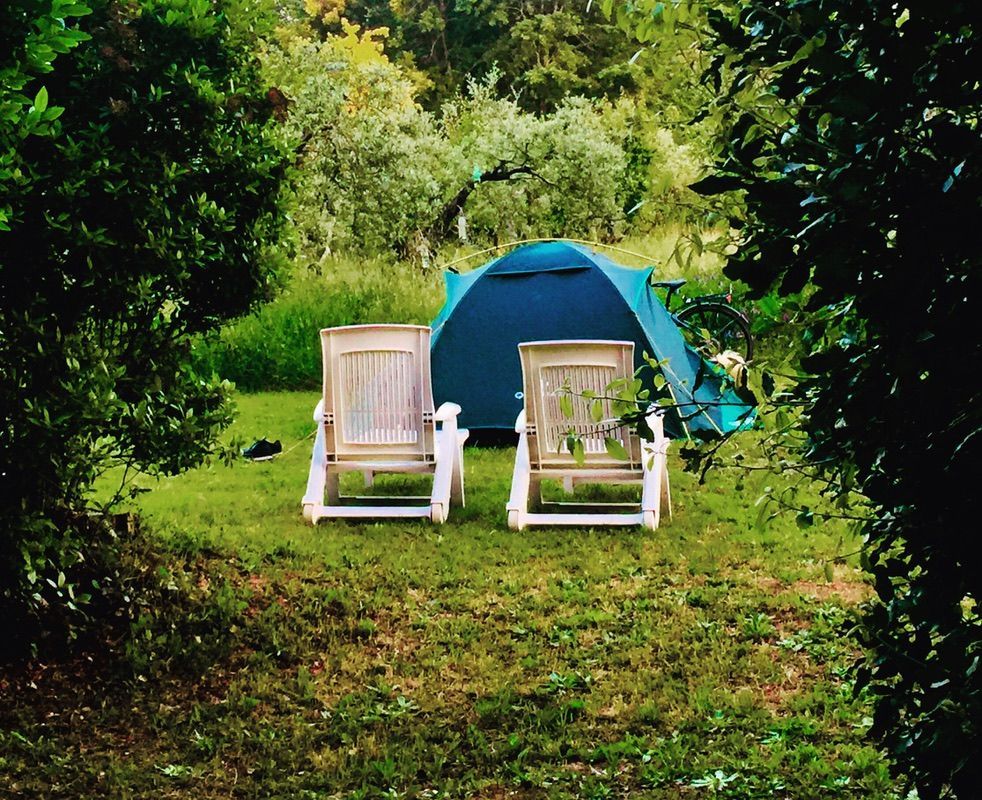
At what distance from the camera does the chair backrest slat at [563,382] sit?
22.1 feet

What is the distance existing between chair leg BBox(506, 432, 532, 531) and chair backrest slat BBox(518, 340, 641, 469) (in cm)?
5

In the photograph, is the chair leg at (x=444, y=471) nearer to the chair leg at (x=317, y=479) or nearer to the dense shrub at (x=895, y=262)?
the chair leg at (x=317, y=479)

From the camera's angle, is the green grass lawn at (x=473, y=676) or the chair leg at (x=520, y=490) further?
the chair leg at (x=520, y=490)

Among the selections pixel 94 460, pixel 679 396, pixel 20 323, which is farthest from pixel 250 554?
pixel 679 396

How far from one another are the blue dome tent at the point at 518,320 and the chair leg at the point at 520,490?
2488mm

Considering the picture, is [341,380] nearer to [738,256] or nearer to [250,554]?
[250,554]

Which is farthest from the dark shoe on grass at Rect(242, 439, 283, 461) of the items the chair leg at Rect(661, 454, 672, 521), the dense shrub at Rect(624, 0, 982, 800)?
the dense shrub at Rect(624, 0, 982, 800)

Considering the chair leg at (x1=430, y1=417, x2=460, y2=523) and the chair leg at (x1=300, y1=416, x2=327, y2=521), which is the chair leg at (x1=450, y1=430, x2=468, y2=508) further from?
Result: the chair leg at (x1=300, y1=416, x2=327, y2=521)

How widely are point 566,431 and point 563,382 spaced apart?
28 centimetres

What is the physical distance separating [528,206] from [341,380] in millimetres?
12685

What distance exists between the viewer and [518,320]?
376 inches

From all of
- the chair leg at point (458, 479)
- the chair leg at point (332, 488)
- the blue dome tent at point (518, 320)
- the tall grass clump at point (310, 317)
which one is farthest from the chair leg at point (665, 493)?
the tall grass clump at point (310, 317)

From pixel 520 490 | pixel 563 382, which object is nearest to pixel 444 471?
pixel 520 490

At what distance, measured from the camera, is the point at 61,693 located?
4391 millimetres
